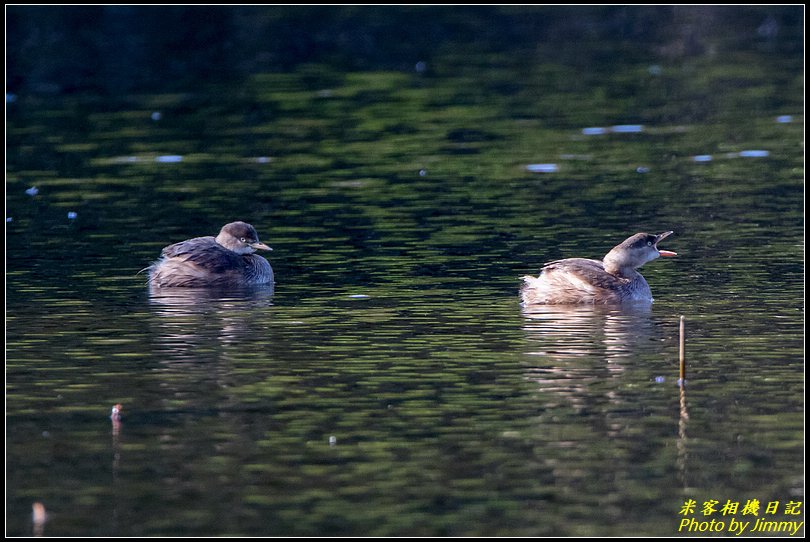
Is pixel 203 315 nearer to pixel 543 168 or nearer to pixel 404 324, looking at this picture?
pixel 404 324

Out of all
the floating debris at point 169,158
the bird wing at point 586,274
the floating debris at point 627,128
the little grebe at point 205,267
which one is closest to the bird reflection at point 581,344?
the bird wing at point 586,274

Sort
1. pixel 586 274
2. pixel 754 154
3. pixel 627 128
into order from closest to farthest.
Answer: pixel 586 274
pixel 754 154
pixel 627 128

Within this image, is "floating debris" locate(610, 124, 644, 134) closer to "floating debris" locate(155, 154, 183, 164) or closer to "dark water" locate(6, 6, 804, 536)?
"dark water" locate(6, 6, 804, 536)

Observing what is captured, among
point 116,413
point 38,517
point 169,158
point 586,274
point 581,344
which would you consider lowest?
point 38,517

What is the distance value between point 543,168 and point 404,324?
1102 centimetres

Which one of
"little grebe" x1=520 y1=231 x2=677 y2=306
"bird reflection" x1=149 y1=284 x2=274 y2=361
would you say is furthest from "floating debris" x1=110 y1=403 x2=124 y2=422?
Answer: "little grebe" x1=520 y1=231 x2=677 y2=306

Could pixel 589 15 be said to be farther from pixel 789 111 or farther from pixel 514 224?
pixel 514 224

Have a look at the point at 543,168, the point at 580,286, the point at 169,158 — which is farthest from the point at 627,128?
the point at 580,286

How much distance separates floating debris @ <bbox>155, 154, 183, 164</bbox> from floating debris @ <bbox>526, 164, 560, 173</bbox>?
20.5 ft

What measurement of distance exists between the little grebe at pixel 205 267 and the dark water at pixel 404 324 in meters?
0.37

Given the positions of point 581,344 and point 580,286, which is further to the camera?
point 580,286

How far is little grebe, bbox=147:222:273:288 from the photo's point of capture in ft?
65.5

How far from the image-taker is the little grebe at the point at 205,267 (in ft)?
65.5

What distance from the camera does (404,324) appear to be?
1720 centimetres
